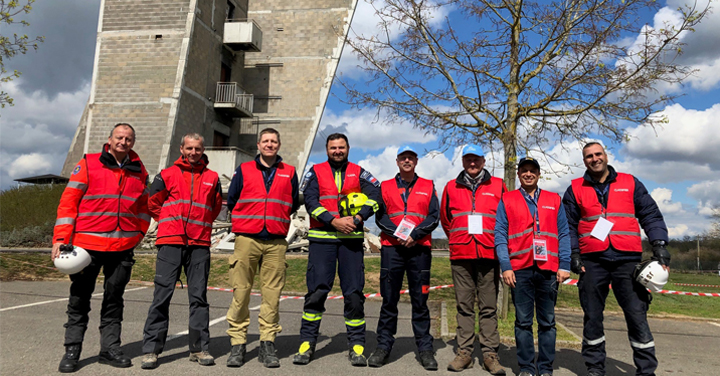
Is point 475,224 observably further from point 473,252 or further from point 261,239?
point 261,239

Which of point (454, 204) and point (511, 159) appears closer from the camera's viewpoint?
point (454, 204)

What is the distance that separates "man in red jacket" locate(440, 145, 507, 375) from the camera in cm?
494

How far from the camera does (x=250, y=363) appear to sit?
484 cm

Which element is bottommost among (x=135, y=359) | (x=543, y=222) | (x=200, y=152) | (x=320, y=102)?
(x=135, y=359)

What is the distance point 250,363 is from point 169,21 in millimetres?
22640

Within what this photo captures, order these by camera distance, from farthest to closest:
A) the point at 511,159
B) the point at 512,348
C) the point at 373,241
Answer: the point at 373,241, the point at 511,159, the point at 512,348

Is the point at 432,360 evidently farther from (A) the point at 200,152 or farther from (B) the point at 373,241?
(B) the point at 373,241

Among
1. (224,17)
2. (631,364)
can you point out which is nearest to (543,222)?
(631,364)

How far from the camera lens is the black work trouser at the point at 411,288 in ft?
16.7

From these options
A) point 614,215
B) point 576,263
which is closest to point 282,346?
point 576,263

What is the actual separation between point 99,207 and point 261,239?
1.57m

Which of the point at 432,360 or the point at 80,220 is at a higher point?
the point at 80,220

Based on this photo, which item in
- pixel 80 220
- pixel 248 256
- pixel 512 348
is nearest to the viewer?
pixel 80 220

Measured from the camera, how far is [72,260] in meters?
4.42
